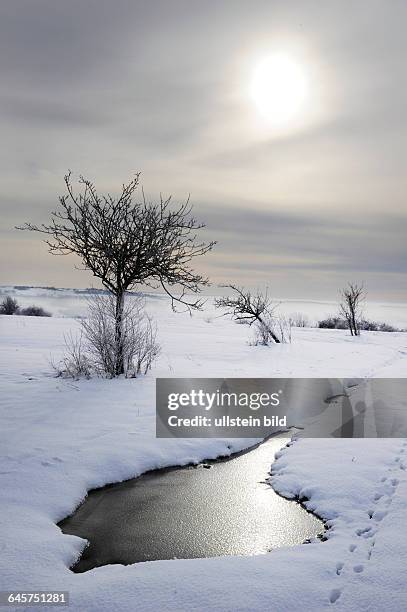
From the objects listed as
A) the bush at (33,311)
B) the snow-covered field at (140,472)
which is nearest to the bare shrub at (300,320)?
the bush at (33,311)

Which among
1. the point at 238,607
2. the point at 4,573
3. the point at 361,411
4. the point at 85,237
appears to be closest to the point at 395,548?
the point at 238,607

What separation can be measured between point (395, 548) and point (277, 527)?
111 cm

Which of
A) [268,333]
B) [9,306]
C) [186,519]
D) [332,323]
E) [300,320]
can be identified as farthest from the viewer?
[332,323]

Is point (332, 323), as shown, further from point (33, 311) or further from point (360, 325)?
point (33, 311)

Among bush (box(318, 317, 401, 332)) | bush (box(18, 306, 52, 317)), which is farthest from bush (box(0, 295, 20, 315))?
bush (box(318, 317, 401, 332))

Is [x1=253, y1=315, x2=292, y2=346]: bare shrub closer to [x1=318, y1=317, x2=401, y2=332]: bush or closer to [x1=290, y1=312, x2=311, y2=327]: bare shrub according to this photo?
[x1=290, y1=312, x2=311, y2=327]: bare shrub

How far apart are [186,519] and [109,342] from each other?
6.51 m

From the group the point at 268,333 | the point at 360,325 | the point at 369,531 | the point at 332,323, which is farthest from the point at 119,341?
the point at 360,325

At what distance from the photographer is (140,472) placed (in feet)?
19.4

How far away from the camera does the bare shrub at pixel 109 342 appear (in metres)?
10.6

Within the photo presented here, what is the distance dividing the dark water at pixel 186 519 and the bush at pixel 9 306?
127 ft

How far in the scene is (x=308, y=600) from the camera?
10.2 feet

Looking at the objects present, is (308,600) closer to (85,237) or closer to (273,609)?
(273,609)

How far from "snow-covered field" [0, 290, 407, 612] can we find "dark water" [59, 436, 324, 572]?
0.21 meters
